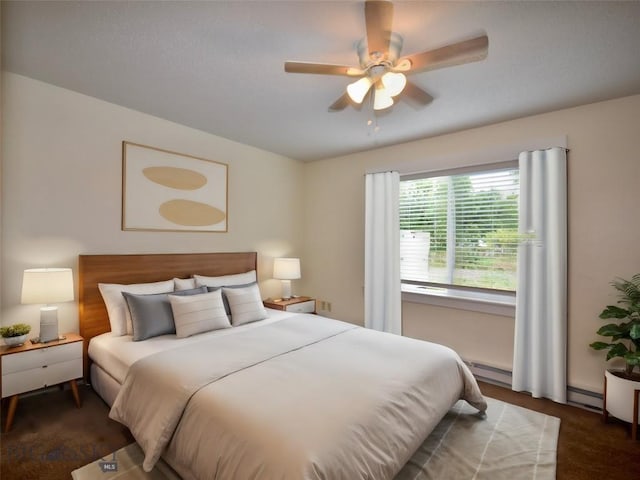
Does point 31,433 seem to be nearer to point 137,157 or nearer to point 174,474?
point 174,474

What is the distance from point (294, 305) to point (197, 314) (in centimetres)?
149

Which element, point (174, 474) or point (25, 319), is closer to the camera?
point (174, 474)

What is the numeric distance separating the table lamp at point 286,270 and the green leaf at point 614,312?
2.93 metres

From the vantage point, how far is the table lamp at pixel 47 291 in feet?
7.10

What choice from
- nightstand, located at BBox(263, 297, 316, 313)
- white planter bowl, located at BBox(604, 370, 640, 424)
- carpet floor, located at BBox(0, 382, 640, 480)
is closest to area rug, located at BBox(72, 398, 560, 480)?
carpet floor, located at BBox(0, 382, 640, 480)

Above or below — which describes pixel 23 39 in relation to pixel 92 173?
above

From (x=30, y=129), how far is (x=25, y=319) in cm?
146

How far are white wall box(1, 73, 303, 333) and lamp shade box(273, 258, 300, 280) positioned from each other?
89 cm

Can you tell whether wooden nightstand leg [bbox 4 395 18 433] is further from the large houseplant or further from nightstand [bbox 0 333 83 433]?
the large houseplant

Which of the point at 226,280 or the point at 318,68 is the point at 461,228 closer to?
the point at 318,68

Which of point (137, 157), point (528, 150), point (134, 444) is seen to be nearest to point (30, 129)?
point (137, 157)

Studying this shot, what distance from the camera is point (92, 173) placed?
8.74 ft

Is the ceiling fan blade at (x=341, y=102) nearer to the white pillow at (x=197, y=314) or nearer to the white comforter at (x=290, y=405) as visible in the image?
the white comforter at (x=290, y=405)

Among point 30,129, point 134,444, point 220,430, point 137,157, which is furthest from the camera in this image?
point 137,157
